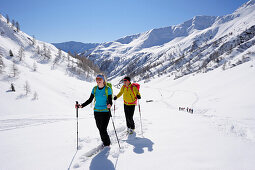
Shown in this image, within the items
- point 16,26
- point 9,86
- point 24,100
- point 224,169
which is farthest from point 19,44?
point 224,169

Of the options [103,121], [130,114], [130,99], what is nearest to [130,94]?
[130,99]

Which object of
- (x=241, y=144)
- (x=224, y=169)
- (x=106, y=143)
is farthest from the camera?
(x=106, y=143)

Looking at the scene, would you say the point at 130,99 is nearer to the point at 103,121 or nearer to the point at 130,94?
the point at 130,94

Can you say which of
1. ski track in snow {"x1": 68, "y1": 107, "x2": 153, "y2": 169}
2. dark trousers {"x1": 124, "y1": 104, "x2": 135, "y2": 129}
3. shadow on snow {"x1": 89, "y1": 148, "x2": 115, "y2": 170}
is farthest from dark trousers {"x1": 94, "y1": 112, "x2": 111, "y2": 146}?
dark trousers {"x1": 124, "y1": 104, "x2": 135, "y2": 129}

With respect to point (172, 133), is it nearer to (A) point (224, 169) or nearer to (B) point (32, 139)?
(A) point (224, 169)

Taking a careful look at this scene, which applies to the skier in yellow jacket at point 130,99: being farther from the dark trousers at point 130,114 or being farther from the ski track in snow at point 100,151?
the ski track in snow at point 100,151

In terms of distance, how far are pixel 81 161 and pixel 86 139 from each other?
69.0 inches

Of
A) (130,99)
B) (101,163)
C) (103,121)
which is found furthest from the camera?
(130,99)

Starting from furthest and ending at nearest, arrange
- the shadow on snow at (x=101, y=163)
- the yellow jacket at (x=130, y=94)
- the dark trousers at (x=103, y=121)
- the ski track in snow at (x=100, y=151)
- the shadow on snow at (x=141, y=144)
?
Answer: the yellow jacket at (x=130, y=94) < the dark trousers at (x=103, y=121) < the shadow on snow at (x=141, y=144) < the ski track in snow at (x=100, y=151) < the shadow on snow at (x=101, y=163)

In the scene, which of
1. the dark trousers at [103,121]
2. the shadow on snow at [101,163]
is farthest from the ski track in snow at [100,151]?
the dark trousers at [103,121]

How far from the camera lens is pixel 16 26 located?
121 m

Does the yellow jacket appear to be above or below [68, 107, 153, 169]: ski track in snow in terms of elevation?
above

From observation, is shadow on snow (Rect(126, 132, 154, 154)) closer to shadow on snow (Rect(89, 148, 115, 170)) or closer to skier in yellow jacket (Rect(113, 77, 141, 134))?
shadow on snow (Rect(89, 148, 115, 170))

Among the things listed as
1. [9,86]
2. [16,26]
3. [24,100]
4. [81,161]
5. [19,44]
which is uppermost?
[16,26]
